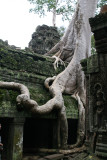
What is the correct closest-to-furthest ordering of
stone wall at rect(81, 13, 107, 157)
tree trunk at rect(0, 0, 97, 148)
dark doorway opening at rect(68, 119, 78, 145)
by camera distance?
stone wall at rect(81, 13, 107, 157) → tree trunk at rect(0, 0, 97, 148) → dark doorway opening at rect(68, 119, 78, 145)

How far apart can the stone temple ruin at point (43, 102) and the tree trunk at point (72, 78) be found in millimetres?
224

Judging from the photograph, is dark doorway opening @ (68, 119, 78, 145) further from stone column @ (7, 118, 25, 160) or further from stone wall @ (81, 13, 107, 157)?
stone wall @ (81, 13, 107, 157)

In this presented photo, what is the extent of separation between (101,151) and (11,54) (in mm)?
4780

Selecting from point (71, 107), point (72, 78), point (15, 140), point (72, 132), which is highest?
point (72, 78)

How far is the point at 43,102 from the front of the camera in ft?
18.9

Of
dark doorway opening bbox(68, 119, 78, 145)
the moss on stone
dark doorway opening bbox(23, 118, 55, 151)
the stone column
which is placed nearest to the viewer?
the stone column

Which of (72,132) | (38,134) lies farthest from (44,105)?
(72,132)

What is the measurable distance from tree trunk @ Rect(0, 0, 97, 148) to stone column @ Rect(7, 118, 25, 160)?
50 cm

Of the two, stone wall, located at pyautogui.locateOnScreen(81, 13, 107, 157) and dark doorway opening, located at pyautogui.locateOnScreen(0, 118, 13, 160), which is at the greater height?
stone wall, located at pyautogui.locateOnScreen(81, 13, 107, 157)

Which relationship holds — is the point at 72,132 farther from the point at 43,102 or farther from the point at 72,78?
the point at 43,102

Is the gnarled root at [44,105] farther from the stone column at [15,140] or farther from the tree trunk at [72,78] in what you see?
the stone column at [15,140]

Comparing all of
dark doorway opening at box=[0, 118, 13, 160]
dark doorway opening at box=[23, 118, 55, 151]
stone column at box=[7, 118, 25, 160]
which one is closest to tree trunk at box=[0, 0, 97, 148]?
stone column at box=[7, 118, 25, 160]

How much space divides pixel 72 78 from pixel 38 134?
2.44 m

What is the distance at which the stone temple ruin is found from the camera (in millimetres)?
2631
